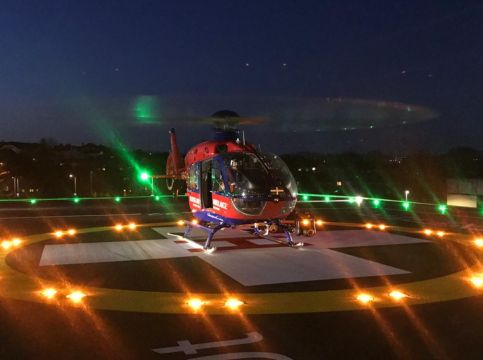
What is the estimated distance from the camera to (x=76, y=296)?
8.54 m

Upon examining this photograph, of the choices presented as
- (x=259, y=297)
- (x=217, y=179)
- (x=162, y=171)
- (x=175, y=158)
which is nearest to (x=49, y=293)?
(x=259, y=297)

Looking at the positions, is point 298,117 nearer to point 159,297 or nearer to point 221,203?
point 221,203

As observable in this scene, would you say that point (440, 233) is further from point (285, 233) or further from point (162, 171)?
point (162, 171)

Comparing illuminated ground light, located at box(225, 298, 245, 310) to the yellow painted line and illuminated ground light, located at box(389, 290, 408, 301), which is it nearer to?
the yellow painted line

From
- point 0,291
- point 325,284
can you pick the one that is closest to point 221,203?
point 325,284

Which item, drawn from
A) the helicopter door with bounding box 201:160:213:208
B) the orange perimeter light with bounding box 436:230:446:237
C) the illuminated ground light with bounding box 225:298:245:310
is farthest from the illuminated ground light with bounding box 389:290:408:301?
the orange perimeter light with bounding box 436:230:446:237

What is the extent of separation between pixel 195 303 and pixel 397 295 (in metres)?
3.25

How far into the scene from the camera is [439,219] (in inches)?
837

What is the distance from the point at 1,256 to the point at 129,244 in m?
3.29

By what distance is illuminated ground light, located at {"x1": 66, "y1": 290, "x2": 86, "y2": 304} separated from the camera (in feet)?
27.1

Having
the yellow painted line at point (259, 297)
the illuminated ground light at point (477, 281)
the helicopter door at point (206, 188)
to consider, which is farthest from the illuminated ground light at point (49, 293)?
the illuminated ground light at point (477, 281)

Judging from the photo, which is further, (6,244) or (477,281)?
(6,244)

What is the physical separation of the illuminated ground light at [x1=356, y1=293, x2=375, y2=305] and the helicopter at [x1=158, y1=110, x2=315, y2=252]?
4.93 meters

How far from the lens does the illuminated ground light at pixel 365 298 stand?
8039 millimetres
